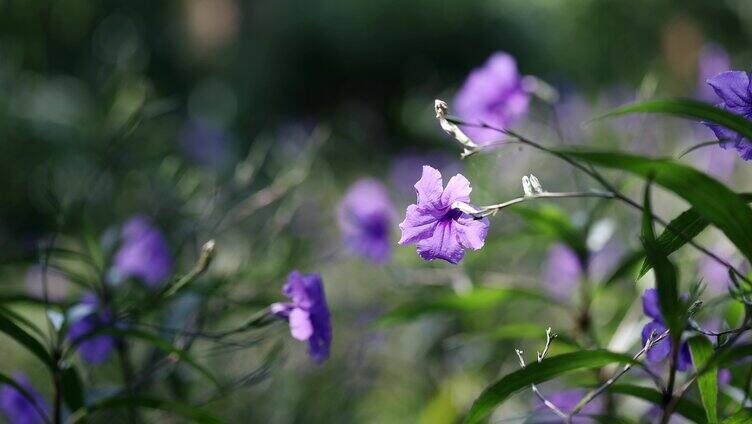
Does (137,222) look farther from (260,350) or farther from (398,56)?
(398,56)

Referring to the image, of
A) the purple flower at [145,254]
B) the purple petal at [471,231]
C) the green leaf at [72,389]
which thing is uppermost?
the purple flower at [145,254]

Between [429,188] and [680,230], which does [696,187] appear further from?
[429,188]

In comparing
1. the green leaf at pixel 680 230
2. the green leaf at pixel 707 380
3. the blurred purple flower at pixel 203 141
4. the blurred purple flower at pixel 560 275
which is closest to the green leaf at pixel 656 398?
the green leaf at pixel 707 380

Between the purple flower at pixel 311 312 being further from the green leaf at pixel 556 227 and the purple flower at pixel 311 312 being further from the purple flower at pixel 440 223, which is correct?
the green leaf at pixel 556 227

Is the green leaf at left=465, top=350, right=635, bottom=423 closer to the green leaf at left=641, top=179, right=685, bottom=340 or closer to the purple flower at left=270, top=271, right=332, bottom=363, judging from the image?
the green leaf at left=641, top=179, right=685, bottom=340

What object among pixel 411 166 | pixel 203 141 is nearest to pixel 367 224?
pixel 411 166
